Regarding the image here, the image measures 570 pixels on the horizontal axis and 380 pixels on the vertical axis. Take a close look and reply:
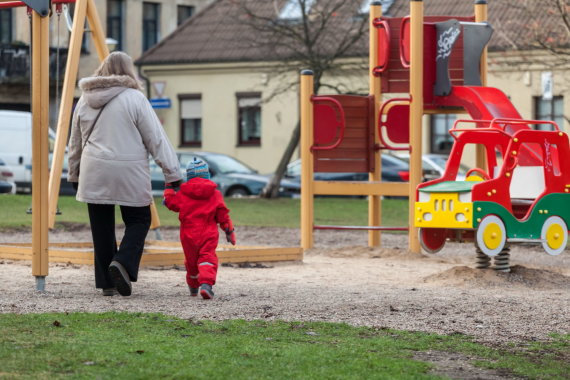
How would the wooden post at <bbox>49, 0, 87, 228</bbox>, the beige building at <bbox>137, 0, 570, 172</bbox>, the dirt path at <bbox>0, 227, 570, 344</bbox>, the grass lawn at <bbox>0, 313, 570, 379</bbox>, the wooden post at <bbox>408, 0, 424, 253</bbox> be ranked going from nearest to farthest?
the grass lawn at <bbox>0, 313, 570, 379</bbox> < the dirt path at <bbox>0, 227, 570, 344</bbox> < the wooden post at <bbox>49, 0, 87, 228</bbox> < the wooden post at <bbox>408, 0, 424, 253</bbox> < the beige building at <bbox>137, 0, 570, 172</bbox>

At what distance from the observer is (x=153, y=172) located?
32.2 m

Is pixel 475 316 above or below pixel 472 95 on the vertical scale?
below

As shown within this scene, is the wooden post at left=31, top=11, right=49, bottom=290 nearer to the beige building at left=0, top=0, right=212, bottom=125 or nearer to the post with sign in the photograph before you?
the post with sign

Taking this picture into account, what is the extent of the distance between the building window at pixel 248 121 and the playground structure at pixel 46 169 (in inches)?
1152

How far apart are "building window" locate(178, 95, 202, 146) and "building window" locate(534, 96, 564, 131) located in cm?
1240

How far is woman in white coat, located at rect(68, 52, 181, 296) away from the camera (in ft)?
32.5

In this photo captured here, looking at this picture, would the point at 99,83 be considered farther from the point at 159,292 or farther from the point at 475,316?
the point at 475,316

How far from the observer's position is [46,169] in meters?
10.2

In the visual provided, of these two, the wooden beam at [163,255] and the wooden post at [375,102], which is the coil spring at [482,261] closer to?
the wooden beam at [163,255]

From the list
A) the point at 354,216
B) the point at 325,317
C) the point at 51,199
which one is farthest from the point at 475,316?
the point at 354,216

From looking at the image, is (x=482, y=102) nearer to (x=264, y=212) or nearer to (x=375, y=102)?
(x=375, y=102)

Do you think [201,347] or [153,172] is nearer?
[201,347]

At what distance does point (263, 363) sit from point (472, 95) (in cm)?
875

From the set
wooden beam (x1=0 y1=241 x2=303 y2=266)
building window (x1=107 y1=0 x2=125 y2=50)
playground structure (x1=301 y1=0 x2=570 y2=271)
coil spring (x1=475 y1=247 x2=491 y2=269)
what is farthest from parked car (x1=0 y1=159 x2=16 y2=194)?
building window (x1=107 y1=0 x2=125 y2=50)
